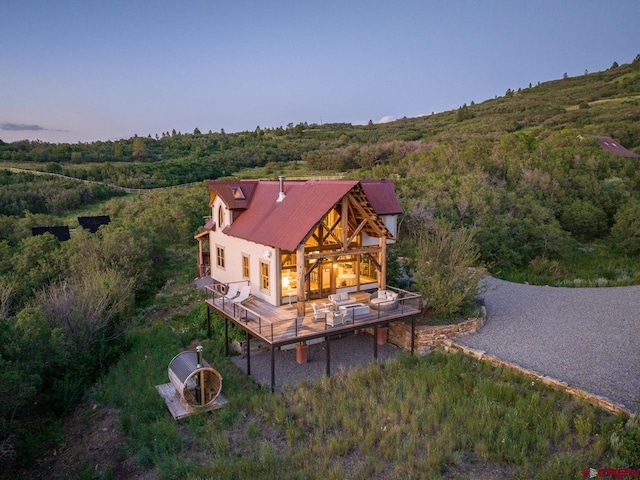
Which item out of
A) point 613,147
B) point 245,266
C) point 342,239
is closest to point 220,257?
point 245,266

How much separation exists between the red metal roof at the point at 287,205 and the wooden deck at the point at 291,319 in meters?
2.00

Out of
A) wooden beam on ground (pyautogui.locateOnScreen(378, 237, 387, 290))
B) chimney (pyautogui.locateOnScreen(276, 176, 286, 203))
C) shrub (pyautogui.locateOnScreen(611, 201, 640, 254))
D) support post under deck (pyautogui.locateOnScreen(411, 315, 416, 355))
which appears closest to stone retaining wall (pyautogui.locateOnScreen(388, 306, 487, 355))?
support post under deck (pyautogui.locateOnScreen(411, 315, 416, 355))

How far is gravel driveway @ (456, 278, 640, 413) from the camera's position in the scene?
9.80 m

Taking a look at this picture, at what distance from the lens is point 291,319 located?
11.4 m

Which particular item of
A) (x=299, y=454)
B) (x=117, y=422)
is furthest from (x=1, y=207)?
(x=299, y=454)

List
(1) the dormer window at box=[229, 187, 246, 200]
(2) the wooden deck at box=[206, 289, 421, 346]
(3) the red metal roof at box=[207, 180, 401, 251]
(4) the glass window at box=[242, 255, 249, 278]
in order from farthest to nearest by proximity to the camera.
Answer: (1) the dormer window at box=[229, 187, 246, 200], (4) the glass window at box=[242, 255, 249, 278], (3) the red metal roof at box=[207, 180, 401, 251], (2) the wooden deck at box=[206, 289, 421, 346]

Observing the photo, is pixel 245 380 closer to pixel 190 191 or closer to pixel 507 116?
pixel 190 191

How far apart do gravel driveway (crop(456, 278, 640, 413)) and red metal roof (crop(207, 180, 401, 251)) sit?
5646 mm

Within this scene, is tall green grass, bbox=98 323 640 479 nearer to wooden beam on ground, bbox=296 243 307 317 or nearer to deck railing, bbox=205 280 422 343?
deck railing, bbox=205 280 422 343

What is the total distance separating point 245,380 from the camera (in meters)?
11.4

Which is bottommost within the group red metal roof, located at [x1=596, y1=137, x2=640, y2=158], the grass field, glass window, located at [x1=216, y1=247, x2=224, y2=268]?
the grass field

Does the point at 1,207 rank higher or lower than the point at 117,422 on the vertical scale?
higher

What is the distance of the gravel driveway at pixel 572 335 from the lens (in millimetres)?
9797

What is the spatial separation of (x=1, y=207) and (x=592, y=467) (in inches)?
Answer: 1855
